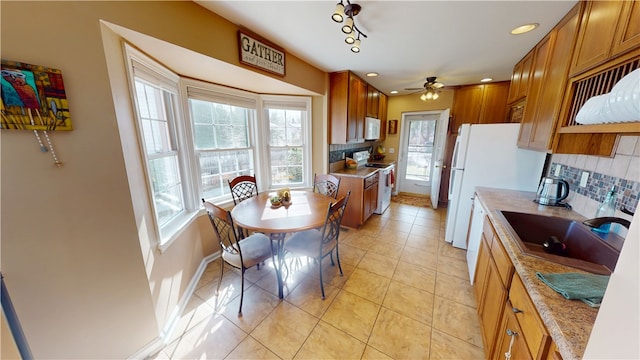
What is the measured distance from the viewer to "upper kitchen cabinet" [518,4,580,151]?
4.83 feet

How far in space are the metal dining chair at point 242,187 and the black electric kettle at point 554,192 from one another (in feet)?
9.72

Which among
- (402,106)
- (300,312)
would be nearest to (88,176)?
(300,312)

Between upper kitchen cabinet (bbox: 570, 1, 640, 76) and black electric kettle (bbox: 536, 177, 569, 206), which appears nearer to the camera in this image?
upper kitchen cabinet (bbox: 570, 1, 640, 76)

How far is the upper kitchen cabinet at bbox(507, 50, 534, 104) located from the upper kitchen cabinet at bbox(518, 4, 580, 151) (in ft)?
0.39

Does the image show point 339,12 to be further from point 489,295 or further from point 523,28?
point 489,295

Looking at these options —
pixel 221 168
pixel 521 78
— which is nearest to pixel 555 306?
pixel 521 78

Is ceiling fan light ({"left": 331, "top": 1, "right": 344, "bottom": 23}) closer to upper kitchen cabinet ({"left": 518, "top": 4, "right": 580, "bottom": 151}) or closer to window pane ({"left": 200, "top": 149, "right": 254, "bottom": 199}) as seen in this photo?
upper kitchen cabinet ({"left": 518, "top": 4, "right": 580, "bottom": 151})

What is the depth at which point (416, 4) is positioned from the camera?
1.48 metres

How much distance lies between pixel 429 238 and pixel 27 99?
3760 mm

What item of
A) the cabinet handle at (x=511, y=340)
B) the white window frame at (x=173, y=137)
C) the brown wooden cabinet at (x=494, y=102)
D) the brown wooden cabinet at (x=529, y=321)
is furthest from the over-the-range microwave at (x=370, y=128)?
the cabinet handle at (x=511, y=340)

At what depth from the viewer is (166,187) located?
1.94 m

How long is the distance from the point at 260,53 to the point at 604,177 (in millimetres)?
2799

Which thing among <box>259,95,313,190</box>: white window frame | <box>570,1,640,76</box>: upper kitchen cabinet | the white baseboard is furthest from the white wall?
<box>259,95,313,190</box>: white window frame

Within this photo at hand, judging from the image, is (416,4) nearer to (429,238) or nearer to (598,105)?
(598,105)
